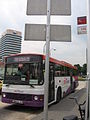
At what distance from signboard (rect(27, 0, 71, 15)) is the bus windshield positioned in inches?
190

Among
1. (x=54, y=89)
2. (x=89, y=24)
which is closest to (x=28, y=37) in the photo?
(x=89, y=24)

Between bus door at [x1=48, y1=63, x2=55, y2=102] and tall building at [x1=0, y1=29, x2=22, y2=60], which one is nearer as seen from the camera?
bus door at [x1=48, y1=63, x2=55, y2=102]

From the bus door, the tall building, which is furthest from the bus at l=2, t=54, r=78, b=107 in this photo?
the tall building

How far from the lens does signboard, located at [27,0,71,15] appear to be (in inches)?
201

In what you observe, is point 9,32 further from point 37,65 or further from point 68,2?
point 68,2

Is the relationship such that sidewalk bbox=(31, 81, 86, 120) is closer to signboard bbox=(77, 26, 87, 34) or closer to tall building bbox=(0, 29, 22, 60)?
signboard bbox=(77, 26, 87, 34)

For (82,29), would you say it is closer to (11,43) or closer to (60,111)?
(60,111)

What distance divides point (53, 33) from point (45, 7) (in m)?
0.69

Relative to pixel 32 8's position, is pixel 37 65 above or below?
below

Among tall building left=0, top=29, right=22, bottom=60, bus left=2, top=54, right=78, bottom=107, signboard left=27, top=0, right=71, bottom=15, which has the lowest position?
bus left=2, top=54, right=78, bottom=107

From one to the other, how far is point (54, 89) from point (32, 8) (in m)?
6.88

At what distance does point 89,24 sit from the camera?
4875mm

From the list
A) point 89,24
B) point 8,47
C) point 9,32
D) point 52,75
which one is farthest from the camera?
point 9,32

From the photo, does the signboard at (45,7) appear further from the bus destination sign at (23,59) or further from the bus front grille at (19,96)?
the bus front grille at (19,96)
